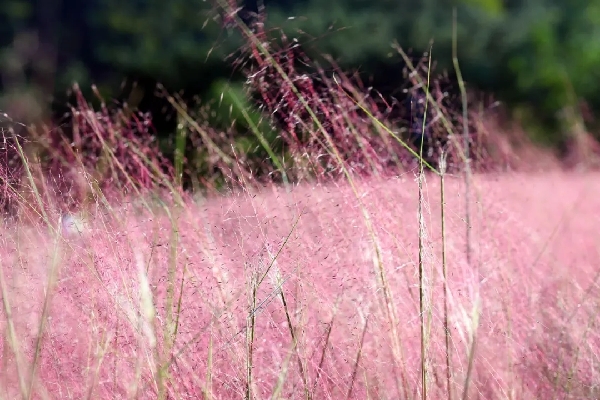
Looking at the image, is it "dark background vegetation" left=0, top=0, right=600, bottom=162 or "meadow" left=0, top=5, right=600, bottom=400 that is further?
"dark background vegetation" left=0, top=0, right=600, bottom=162

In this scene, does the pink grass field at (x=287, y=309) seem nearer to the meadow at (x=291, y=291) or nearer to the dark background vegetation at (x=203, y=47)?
the meadow at (x=291, y=291)

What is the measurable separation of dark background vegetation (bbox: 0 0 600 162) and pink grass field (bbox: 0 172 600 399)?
588 centimetres

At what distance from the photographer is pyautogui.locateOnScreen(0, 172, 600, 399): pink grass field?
43.2 inches

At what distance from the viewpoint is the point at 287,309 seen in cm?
113

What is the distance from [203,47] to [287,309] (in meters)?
7.50

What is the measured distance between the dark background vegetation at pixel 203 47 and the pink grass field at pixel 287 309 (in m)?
5.88

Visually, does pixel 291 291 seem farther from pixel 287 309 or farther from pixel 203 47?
pixel 203 47

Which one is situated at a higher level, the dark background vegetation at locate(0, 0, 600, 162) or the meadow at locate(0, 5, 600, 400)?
the meadow at locate(0, 5, 600, 400)

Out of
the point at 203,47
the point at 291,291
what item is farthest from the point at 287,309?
the point at 203,47

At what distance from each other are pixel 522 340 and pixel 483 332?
0.26 feet

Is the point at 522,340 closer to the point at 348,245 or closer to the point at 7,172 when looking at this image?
the point at 348,245

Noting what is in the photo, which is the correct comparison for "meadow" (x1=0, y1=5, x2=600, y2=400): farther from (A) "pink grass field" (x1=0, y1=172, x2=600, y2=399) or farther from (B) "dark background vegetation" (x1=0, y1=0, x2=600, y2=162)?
(B) "dark background vegetation" (x1=0, y1=0, x2=600, y2=162)

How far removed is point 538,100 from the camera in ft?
33.0

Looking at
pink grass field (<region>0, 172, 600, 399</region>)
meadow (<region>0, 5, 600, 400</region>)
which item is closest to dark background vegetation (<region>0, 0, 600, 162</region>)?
meadow (<region>0, 5, 600, 400</region>)
